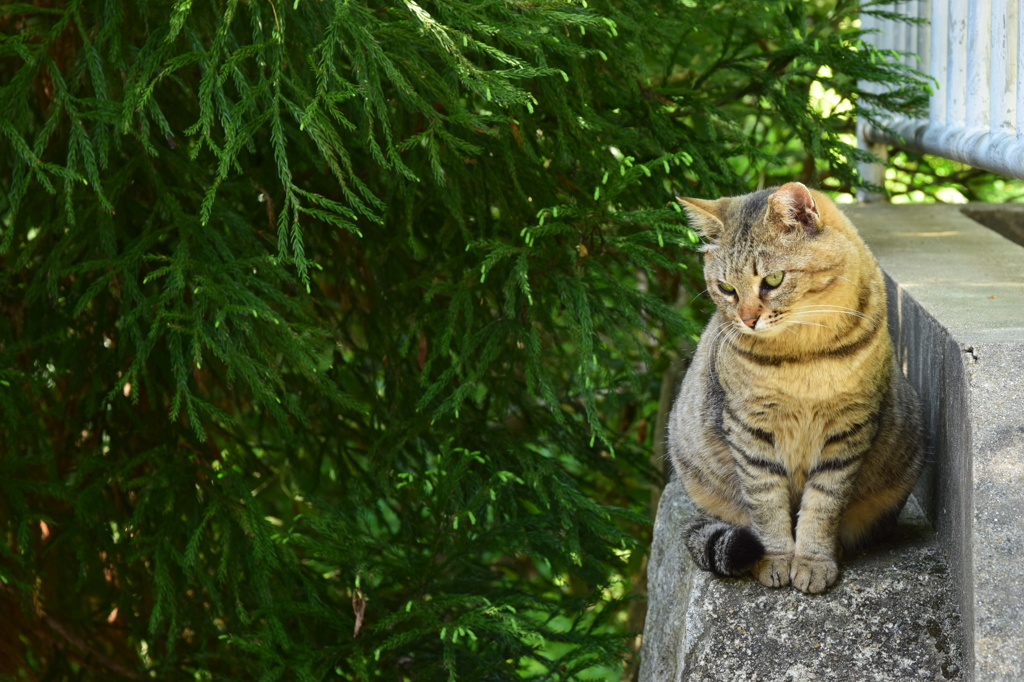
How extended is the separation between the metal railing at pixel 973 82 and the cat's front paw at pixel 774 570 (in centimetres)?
114

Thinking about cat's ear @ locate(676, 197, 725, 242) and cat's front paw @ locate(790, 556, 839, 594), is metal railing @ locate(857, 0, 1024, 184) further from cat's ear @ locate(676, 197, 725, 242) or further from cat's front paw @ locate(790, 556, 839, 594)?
cat's front paw @ locate(790, 556, 839, 594)

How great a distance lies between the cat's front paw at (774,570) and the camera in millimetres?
2127

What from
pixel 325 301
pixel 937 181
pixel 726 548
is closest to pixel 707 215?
pixel 726 548

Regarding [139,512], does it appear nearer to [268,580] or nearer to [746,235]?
[268,580]

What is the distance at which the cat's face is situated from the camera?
7.13 feet

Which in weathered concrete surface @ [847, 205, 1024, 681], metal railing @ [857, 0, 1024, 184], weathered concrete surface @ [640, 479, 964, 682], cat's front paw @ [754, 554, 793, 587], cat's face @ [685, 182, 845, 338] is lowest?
weathered concrete surface @ [640, 479, 964, 682]

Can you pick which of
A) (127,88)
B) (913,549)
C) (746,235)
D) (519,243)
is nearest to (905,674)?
(913,549)

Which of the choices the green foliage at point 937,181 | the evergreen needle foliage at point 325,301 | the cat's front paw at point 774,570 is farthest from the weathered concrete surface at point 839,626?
the green foliage at point 937,181

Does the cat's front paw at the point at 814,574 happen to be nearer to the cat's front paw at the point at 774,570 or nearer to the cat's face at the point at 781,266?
the cat's front paw at the point at 774,570

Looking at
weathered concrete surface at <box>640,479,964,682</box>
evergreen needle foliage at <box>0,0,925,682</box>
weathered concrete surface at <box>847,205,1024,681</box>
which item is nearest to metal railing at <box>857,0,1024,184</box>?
evergreen needle foliage at <box>0,0,925,682</box>

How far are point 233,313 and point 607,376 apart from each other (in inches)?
45.6

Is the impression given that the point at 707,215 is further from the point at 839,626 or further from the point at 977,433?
the point at 839,626

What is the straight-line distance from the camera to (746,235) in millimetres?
2279

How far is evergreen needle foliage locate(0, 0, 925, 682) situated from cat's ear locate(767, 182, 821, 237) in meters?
0.31
